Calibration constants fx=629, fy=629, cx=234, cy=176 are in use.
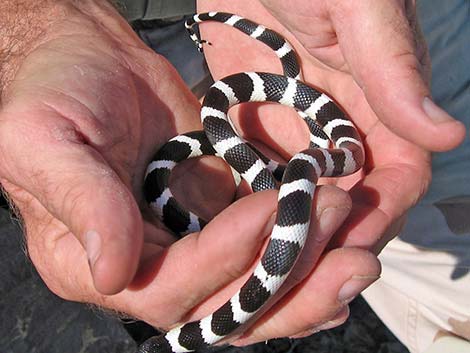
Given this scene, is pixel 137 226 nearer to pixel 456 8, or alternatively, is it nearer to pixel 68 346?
pixel 68 346

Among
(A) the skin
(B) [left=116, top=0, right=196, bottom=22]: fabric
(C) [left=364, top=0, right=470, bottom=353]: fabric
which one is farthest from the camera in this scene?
(B) [left=116, top=0, right=196, bottom=22]: fabric

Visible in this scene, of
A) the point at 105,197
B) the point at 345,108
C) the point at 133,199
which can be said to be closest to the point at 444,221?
the point at 345,108

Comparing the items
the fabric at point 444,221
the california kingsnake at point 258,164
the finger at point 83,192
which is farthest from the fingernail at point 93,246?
the fabric at point 444,221

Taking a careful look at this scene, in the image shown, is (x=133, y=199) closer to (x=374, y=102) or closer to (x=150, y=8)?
(x=374, y=102)

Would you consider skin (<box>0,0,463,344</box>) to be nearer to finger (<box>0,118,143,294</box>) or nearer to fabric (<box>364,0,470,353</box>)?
finger (<box>0,118,143,294</box>)

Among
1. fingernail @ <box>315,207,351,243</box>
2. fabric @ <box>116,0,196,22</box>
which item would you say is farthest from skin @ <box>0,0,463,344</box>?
fabric @ <box>116,0,196,22</box>

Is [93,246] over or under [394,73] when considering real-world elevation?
under
